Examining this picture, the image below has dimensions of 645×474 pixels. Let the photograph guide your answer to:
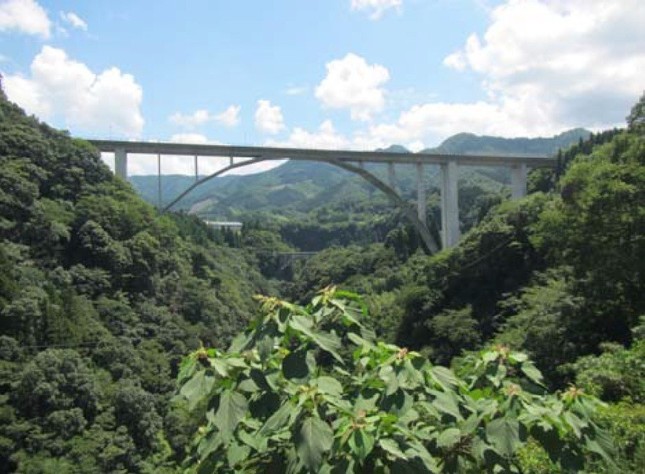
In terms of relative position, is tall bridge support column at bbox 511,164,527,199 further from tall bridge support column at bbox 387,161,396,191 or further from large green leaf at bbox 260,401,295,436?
large green leaf at bbox 260,401,295,436

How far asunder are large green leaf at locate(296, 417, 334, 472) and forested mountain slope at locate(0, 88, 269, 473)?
1611 cm

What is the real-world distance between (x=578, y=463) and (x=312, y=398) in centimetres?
82

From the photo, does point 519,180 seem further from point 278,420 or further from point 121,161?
point 278,420

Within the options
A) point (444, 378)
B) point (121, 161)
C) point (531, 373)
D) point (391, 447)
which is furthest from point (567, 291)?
point (121, 161)

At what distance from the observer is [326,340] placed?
192cm

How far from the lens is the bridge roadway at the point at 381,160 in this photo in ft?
119

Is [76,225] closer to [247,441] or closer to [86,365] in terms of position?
[86,365]

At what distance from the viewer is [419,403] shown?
195 centimetres

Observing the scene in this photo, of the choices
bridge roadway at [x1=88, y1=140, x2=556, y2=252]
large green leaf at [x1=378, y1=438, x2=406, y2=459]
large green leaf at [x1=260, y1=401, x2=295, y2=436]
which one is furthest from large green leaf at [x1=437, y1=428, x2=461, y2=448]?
bridge roadway at [x1=88, y1=140, x2=556, y2=252]

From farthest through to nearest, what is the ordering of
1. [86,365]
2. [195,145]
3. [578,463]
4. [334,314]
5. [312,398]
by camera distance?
[195,145] → [86,365] → [334,314] → [578,463] → [312,398]

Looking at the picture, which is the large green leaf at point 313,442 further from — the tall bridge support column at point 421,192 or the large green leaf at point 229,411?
the tall bridge support column at point 421,192

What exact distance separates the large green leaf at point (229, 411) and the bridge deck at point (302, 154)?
34987mm

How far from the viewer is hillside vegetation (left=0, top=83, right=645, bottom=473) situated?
1.88 m

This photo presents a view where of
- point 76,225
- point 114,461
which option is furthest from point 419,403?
point 76,225
